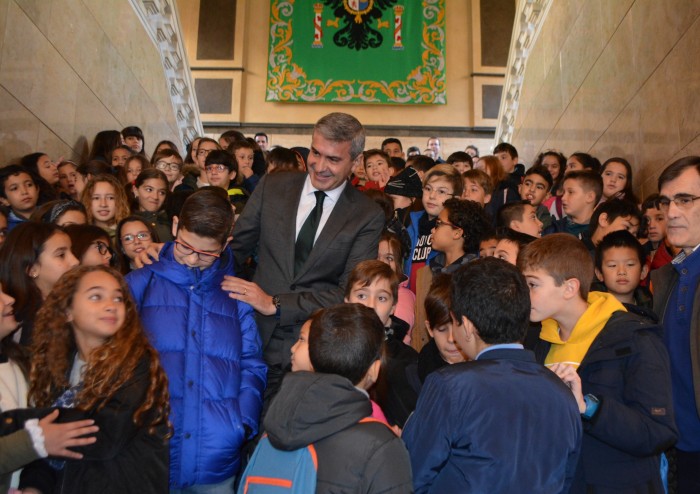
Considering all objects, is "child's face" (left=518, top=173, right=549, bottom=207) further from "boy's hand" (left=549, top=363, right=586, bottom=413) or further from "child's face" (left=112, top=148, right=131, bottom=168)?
"boy's hand" (left=549, top=363, right=586, bottom=413)

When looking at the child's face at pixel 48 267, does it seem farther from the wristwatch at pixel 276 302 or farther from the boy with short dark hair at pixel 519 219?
the boy with short dark hair at pixel 519 219

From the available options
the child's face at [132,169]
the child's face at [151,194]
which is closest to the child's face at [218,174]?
the child's face at [151,194]

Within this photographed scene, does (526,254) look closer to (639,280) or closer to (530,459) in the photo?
(530,459)

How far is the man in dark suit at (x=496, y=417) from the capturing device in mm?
2439

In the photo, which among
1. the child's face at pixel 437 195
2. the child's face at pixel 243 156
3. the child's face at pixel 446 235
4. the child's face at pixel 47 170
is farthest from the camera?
the child's face at pixel 243 156

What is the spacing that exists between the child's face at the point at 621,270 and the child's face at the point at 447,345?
1.46 m

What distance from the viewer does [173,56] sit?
1326cm

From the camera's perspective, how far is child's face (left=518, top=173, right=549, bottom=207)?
7516 millimetres

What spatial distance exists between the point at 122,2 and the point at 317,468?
9.82 metres

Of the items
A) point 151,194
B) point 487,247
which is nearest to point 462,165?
point 151,194

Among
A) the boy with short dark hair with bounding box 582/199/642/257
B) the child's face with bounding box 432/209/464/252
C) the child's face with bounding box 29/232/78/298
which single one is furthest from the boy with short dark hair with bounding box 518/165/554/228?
the child's face with bounding box 29/232/78/298

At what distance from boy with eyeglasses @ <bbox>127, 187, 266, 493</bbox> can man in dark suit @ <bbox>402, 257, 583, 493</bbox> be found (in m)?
0.95

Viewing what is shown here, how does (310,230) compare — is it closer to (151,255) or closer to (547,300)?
(151,255)

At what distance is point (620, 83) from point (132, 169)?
502 centimetres
